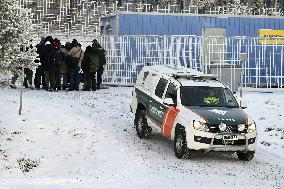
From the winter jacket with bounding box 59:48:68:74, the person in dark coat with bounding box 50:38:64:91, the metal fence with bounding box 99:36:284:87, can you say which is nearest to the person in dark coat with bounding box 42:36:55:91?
the person in dark coat with bounding box 50:38:64:91

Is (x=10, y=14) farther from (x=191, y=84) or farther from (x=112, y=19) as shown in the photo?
(x=112, y=19)

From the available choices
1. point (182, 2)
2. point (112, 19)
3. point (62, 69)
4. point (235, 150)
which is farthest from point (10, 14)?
point (182, 2)

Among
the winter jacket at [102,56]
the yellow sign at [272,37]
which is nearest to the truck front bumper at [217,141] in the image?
the winter jacket at [102,56]

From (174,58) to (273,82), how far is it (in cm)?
455

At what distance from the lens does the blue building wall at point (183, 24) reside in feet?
83.0

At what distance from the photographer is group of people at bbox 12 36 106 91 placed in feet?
69.8

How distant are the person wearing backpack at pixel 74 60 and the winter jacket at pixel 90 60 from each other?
0.19 m

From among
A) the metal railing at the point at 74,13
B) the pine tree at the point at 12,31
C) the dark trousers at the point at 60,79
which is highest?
the metal railing at the point at 74,13

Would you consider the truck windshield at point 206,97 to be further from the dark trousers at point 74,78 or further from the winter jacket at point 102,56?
the winter jacket at point 102,56

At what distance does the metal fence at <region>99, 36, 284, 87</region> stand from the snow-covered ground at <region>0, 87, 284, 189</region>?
5401 mm

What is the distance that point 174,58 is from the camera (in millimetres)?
24250

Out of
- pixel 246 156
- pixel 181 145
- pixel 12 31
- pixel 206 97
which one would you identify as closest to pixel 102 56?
pixel 12 31

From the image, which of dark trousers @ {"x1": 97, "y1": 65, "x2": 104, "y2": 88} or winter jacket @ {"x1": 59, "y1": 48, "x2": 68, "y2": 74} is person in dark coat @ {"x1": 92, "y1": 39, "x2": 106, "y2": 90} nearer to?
dark trousers @ {"x1": 97, "y1": 65, "x2": 104, "y2": 88}

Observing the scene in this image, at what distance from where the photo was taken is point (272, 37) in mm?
24859
